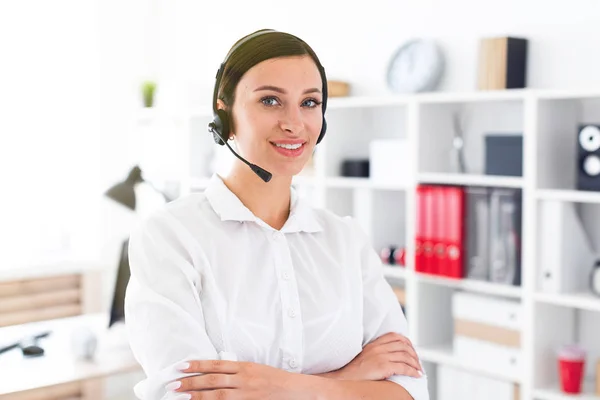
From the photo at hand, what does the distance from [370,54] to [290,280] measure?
247 centimetres

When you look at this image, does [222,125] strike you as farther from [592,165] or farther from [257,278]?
[592,165]

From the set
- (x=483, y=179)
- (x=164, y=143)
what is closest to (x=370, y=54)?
(x=483, y=179)

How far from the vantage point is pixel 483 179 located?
→ 3.12 meters

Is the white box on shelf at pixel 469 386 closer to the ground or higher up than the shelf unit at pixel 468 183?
closer to the ground

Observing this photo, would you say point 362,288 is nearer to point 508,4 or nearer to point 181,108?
point 508,4

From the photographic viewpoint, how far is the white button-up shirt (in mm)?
1470

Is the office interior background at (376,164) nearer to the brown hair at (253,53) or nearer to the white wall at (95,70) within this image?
the white wall at (95,70)

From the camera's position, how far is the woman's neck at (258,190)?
1616 millimetres

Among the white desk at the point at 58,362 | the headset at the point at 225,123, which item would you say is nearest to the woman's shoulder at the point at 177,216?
the headset at the point at 225,123

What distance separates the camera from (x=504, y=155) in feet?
10.2

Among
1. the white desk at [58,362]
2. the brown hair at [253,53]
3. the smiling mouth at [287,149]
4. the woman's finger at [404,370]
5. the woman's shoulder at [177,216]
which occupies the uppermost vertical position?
the brown hair at [253,53]

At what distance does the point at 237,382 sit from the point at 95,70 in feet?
12.5

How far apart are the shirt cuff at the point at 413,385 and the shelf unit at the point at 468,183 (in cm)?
128

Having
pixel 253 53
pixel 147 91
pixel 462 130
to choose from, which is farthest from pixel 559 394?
pixel 147 91
